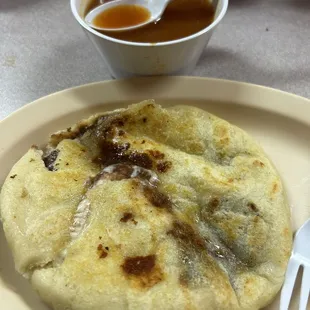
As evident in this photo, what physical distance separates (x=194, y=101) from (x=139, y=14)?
0.93 feet

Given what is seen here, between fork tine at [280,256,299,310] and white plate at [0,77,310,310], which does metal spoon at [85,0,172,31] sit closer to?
white plate at [0,77,310,310]

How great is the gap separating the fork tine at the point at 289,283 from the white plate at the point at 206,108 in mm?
215

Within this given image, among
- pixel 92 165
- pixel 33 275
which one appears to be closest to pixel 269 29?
pixel 92 165

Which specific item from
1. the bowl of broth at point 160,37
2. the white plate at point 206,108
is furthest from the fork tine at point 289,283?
the bowl of broth at point 160,37

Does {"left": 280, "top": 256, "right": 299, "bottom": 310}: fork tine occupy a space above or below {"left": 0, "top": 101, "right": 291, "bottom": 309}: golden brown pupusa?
below

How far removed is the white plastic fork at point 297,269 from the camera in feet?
2.93

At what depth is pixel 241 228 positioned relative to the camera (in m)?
0.93

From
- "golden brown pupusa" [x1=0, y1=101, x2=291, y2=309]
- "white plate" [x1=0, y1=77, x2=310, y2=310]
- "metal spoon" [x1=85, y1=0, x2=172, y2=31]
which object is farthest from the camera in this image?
"metal spoon" [x1=85, y1=0, x2=172, y2=31]

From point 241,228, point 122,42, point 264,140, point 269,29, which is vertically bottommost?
point 269,29

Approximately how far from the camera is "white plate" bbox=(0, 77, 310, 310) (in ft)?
3.74

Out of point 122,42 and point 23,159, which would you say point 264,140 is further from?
point 23,159

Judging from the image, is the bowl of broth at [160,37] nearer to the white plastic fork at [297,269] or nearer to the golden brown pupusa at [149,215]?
the golden brown pupusa at [149,215]

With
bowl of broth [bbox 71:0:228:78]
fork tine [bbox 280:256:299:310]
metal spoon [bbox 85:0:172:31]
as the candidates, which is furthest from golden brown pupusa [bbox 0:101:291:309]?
metal spoon [bbox 85:0:172:31]

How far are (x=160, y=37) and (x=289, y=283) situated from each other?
2.18ft
